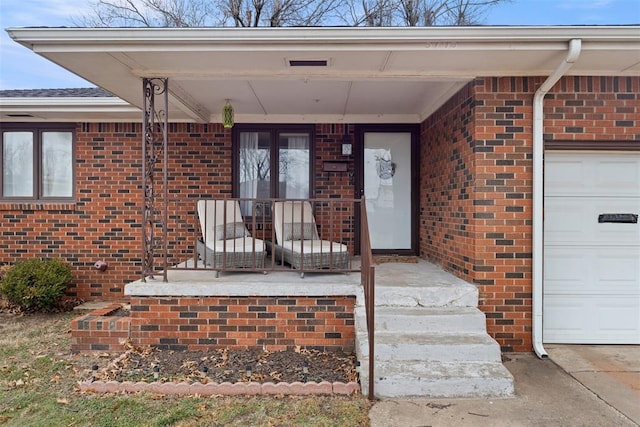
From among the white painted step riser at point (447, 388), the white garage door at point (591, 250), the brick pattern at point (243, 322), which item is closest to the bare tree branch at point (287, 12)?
the white garage door at point (591, 250)

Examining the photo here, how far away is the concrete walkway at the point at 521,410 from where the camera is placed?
2680mm

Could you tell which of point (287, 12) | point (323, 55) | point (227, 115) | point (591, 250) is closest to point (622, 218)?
point (591, 250)

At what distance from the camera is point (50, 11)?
11.8 metres

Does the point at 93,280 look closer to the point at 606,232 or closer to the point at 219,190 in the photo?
the point at 219,190

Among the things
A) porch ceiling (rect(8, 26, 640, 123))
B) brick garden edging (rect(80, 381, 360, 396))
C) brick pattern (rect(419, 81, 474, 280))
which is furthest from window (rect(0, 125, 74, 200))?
brick pattern (rect(419, 81, 474, 280))

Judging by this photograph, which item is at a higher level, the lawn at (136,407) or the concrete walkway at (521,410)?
the concrete walkway at (521,410)

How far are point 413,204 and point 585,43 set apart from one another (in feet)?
10.0

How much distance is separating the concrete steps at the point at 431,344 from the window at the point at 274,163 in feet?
8.03

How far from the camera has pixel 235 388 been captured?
309cm

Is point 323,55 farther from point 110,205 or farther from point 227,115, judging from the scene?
point 110,205

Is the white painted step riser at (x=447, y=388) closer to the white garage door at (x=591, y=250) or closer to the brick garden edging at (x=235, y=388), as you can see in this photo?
the brick garden edging at (x=235, y=388)

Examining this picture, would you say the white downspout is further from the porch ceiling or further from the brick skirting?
the brick skirting

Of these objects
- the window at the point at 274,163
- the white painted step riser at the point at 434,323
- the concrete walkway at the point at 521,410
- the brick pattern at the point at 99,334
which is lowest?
the concrete walkway at the point at 521,410

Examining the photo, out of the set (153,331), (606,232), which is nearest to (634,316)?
(606,232)
